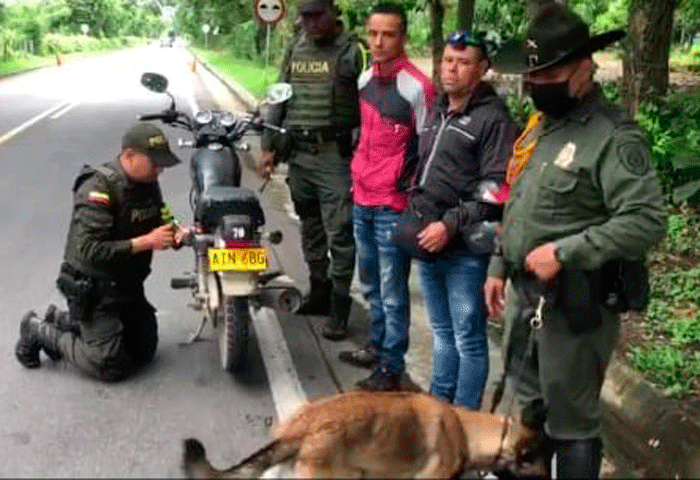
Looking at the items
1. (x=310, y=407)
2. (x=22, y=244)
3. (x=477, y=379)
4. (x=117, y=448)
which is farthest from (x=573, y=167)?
(x=22, y=244)

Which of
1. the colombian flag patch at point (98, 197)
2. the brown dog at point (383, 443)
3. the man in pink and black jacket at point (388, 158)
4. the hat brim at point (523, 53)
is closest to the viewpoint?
the brown dog at point (383, 443)

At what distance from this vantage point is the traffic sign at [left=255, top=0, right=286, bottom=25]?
18.0 metres

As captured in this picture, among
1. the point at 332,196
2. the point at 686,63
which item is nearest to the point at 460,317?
the point at 332,196

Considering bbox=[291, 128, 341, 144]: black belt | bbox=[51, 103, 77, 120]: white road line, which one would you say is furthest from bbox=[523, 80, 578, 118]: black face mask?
bbox=[51, 103, 77, 120]: white road line

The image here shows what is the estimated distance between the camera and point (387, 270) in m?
4.66

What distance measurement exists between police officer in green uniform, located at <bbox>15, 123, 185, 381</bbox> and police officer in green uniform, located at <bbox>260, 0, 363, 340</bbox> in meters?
1.01

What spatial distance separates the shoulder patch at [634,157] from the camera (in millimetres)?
2670

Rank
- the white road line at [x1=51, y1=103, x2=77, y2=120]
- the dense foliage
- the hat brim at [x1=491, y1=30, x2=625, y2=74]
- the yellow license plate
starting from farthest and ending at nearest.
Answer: the dense foliage
the white road line at [x1=51, y1=103, x2=77, y2=120]
the yellow license plate
the hat brim at [x1=491, y1=30, x2=625, y2=74]

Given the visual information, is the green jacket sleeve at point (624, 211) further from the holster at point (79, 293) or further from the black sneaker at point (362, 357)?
the holster at point (79, 293)

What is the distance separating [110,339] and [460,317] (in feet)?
6.25

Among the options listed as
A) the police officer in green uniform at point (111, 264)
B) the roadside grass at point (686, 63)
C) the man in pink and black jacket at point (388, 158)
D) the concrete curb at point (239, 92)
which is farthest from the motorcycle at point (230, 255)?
the roadside grass at point (686, 63)

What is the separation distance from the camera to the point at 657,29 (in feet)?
29.8

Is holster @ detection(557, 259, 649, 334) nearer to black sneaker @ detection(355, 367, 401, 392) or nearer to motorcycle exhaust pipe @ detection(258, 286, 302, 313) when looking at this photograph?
black sneaker @ detection(355, 367, 401, 392)

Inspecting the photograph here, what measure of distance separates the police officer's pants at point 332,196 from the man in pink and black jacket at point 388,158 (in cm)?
54
